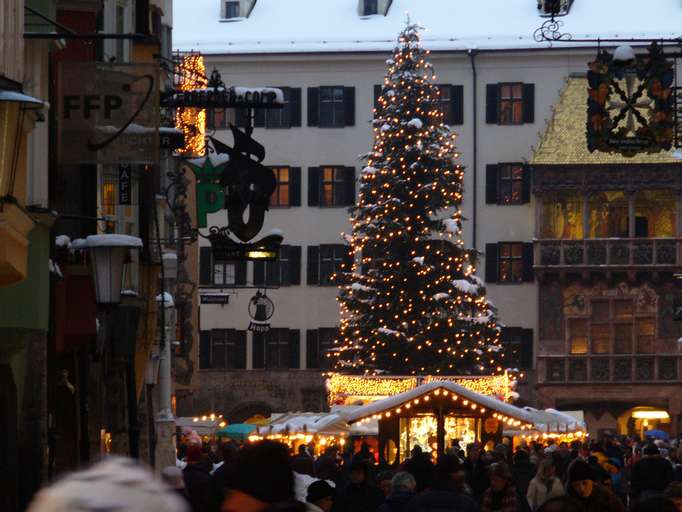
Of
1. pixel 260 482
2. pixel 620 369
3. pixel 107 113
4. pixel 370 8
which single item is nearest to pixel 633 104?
pixel 107 113

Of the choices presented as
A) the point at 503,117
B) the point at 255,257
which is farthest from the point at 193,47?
the point at 255,257

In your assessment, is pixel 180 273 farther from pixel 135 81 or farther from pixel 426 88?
pixel 135 81

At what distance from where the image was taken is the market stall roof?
1439 inches

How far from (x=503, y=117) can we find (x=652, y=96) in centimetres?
Answer: 4468

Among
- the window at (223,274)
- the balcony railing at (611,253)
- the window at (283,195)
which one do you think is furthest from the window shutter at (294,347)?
the balcony railing at (611,253)

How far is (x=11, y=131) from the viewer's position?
13867mm

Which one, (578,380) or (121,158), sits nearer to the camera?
(121,158)

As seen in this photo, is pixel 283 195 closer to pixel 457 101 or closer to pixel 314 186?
pixel 314 186

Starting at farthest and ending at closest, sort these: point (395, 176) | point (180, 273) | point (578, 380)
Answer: point (578, 380) → point (395, 176) → point (180, 273)

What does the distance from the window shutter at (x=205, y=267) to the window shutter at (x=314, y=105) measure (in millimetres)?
5512

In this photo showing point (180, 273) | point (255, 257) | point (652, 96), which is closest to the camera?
point (652, 96)

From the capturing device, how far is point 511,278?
220ft

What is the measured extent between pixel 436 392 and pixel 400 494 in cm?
2106

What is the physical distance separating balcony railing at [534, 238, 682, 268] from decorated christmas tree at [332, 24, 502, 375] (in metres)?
12.2
